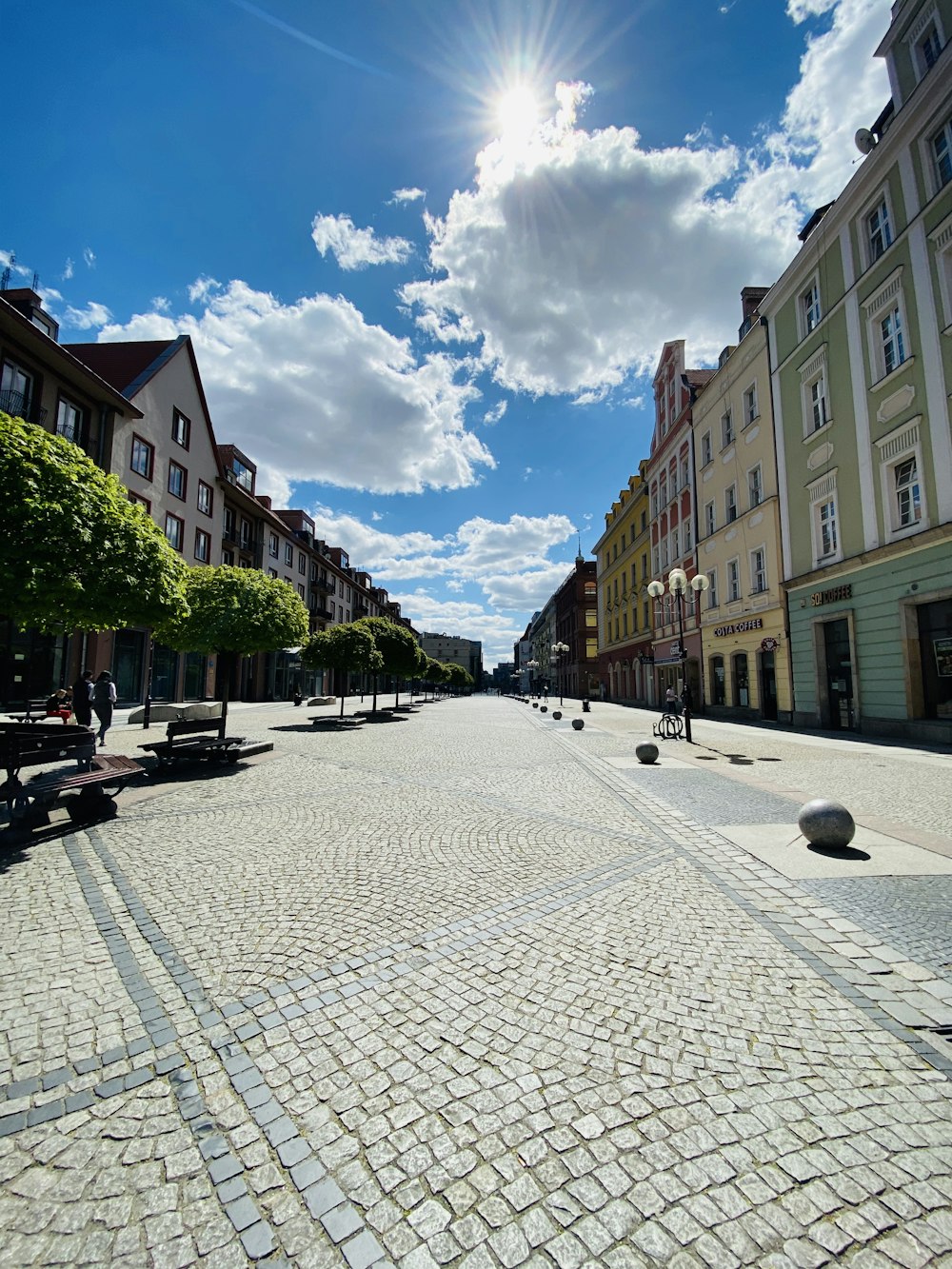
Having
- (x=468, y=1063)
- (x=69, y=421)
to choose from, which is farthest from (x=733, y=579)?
(x=69, y=421)

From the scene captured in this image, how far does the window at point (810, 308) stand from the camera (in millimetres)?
19297

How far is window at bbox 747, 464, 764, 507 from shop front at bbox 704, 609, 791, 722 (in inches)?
196

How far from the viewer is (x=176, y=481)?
2886cm

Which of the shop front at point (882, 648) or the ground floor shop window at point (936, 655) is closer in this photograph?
the ground floor shop window at point (936, 655)

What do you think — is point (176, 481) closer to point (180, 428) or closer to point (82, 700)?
point (180, 428)

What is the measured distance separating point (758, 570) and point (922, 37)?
1603cm

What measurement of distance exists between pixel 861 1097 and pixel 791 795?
686 centimetres

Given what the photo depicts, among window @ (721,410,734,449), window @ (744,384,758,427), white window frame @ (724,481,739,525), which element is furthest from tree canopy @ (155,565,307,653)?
window @ (721,410,734,449)

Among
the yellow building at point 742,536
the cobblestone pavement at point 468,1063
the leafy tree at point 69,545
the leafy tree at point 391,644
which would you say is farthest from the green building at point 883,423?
the leafy tree at point 391,644

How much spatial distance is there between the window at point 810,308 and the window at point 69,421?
1069 inches

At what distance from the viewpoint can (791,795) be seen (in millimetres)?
8508

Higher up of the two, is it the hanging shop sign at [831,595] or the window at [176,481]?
the window at [176,481]

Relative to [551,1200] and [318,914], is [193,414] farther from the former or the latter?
[551,1200]

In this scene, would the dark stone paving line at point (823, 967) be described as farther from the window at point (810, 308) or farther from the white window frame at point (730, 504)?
the white window frame at point (730, 504)
